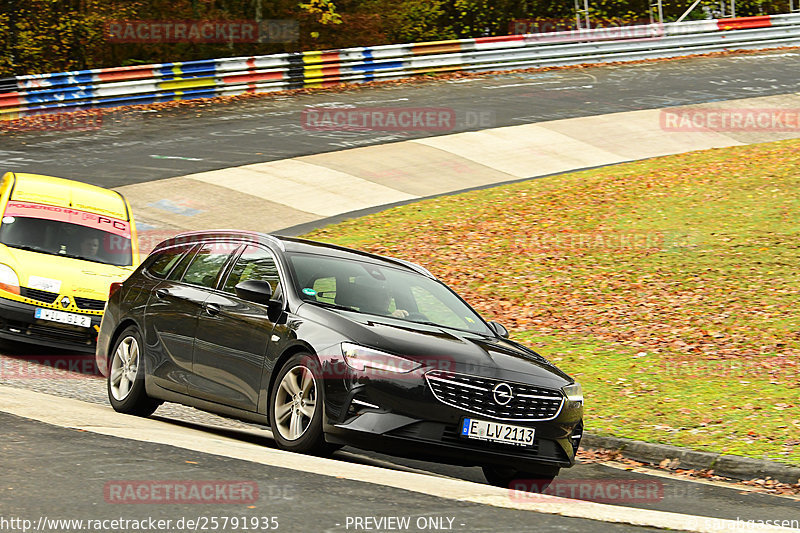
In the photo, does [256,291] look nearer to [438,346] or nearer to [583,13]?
[438,346]

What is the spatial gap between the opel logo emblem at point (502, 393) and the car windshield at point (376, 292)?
1081 mm

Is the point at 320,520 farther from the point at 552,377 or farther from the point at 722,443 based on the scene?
the point at 722,443

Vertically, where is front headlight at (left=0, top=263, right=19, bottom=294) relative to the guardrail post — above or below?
below

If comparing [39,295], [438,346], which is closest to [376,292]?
[438,346]

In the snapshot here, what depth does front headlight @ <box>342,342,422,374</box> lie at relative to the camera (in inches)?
301

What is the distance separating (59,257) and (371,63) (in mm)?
22610

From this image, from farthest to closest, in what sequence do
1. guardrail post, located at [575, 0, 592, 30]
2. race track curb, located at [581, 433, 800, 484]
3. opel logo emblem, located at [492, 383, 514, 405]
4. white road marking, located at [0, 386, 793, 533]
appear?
guardrail post, located at [575, 0, 592, 30]
race track curb, located at [581, 433, 800, 484]
opel logo emblem, located at [492, 383, 514, 405]
white road marking, located at [0, 386, 793, 533]

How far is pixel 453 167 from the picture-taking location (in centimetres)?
2520

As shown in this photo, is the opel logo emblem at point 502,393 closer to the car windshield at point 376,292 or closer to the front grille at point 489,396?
the front grille at point 489,396

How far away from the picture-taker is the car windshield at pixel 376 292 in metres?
8.67

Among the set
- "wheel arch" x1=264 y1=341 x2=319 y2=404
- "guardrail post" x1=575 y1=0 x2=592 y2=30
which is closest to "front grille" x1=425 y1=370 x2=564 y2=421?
"wheel arch" x1=264 y1=341 x2=319 y2=404

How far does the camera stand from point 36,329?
41.5 feet

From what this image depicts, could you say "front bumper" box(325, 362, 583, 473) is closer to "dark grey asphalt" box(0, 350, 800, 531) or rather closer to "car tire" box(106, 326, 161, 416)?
"dark grey asphalt" box(0, 350, 800, 531)

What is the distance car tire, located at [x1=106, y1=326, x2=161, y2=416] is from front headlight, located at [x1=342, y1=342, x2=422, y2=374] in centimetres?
276
